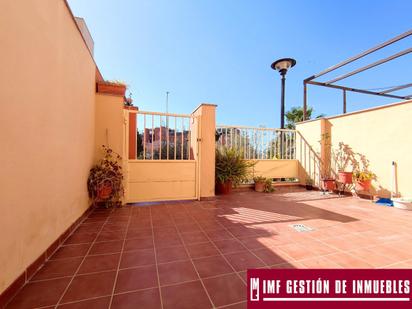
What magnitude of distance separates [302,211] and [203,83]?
8004mm

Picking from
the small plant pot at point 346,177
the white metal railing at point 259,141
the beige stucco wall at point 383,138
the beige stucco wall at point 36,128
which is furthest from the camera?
the white metal railing at point 259,141

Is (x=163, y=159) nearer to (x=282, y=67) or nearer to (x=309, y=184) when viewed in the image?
(x=309, y=184)

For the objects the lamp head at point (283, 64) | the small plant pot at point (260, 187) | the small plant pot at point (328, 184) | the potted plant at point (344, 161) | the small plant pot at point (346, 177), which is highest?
the lamp head at point (283, 64)

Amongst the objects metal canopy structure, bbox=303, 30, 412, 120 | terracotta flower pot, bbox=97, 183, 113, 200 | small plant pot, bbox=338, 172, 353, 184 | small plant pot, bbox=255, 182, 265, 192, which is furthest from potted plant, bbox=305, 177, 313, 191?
terracotta flower pot, bbox=97, 183, 113, 200

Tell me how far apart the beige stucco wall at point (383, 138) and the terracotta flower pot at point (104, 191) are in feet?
15.9

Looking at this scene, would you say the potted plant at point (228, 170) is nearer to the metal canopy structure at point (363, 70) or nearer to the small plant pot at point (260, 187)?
the small plant pot at point (260, 187)

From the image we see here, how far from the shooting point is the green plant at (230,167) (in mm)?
3943

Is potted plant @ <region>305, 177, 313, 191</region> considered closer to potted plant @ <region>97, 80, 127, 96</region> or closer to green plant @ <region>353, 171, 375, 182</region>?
green plant @ <region>353, 171, 375, 182</region>

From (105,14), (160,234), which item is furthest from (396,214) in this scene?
(105,14)

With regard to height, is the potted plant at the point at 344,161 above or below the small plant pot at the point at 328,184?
above

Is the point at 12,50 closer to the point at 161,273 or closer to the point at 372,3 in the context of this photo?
the point at 161,273

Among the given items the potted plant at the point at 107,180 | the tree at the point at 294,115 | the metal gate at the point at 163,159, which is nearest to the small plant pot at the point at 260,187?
the metal gate at the point at 163,159

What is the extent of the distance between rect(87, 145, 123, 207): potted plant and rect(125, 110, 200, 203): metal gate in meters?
0.22

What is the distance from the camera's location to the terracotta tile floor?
1.06 metres
